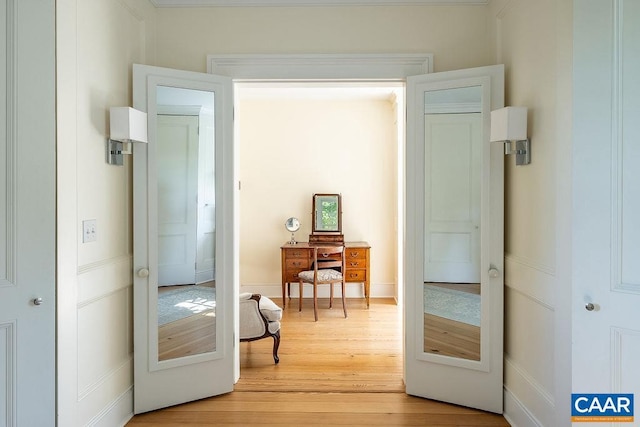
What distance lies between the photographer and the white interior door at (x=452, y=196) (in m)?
2.60

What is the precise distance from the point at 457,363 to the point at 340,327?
1834 millimetres

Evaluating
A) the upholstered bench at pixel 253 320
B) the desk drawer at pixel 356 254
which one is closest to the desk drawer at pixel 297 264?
the desk drawer at pixel 356 254

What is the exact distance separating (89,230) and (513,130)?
8.00ft

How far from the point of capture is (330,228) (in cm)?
543

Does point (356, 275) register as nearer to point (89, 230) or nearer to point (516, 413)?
point (516, 413)

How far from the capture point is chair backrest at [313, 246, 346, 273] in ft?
15.5

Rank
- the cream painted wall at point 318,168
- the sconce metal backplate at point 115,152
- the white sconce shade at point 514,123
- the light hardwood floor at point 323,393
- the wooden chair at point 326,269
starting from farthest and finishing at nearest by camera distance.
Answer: the cream painted wall at point 318,168
the wooden chair at point 326,269
the light hardwood floor at point 323,393
the sconce metal backplate at point 115,152
the white sconce shade at point 514,123

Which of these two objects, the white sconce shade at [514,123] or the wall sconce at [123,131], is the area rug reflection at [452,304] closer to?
the white sconce shade at [514,123]

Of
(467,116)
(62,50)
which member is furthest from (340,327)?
(62,50)

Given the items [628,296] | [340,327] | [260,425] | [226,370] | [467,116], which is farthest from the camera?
[340,327]

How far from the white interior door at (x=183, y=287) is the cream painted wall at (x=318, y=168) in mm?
2753

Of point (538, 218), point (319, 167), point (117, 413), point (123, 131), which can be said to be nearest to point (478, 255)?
point (538, 218)
